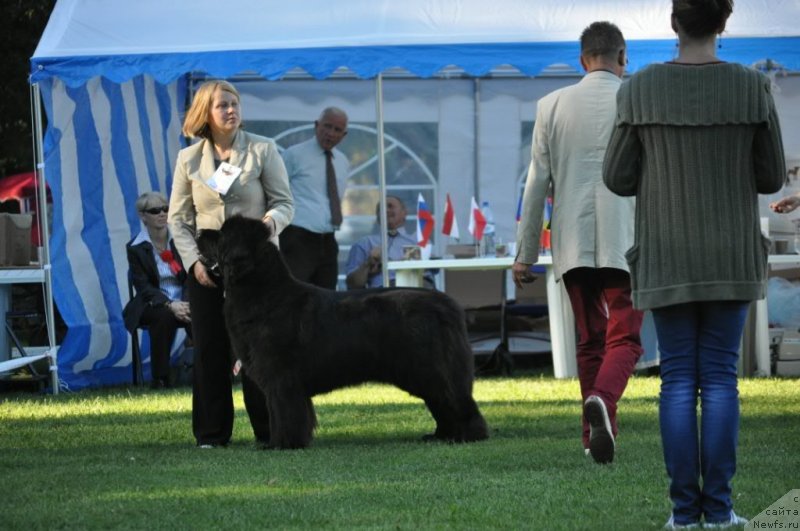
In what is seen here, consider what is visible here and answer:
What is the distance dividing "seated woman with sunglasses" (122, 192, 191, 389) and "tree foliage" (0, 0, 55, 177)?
6.23 meters

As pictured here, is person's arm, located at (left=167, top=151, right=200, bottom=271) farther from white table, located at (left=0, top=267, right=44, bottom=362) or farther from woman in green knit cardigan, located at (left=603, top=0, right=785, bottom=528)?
white table, located at (left=0, top=267, right=44, bottom=362)

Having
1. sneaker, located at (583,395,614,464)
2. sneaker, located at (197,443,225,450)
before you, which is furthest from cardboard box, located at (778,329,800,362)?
sneaker, located at (197,443,225,450)

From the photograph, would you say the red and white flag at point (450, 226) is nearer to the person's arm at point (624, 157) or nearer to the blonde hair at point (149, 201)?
the blonde hair at point (149, 201)

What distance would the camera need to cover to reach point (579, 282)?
221 inches

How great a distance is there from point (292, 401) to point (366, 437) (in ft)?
2.62

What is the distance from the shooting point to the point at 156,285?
34.4 ft

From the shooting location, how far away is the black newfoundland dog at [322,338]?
6.11m

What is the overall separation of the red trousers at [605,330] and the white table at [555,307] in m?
4.27

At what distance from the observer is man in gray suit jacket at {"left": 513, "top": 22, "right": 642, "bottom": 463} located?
5.46 meters

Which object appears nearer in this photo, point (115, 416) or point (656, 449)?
point (656, 449)

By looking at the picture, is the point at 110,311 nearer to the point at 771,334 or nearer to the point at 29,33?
the point at 771,334

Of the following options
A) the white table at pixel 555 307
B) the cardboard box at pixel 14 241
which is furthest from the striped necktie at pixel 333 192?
the cardboard box at pixel 14 241

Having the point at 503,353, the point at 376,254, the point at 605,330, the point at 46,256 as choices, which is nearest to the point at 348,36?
the point at 46,256

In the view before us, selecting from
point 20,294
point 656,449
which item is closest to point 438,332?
point 656,449
